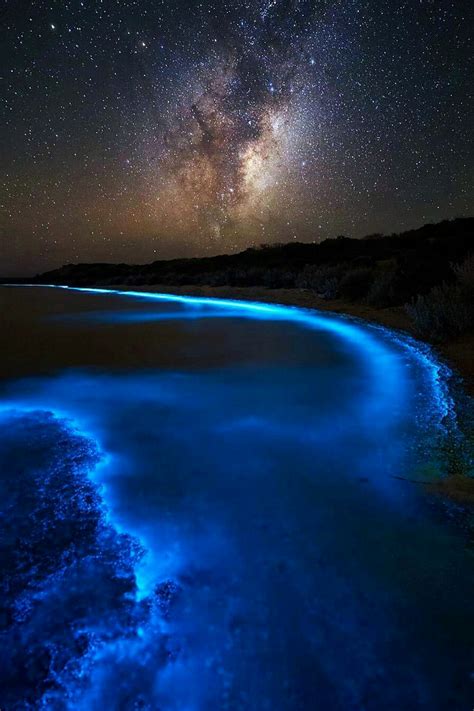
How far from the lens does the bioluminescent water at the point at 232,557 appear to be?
131cm

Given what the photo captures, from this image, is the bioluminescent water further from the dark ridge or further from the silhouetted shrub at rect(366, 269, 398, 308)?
the dark ridge

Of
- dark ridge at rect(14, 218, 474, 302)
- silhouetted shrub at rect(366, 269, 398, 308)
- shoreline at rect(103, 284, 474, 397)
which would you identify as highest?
dark ridge at rect(14, 218, 474, 302)

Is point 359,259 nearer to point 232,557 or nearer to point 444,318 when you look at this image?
point 444,318

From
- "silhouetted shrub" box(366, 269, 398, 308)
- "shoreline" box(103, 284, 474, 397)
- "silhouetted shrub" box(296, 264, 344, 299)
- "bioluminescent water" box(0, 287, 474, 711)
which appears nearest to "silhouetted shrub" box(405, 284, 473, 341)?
"shoreline" box(103, 284, 474, 397)

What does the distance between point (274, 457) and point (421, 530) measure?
1.17 meters

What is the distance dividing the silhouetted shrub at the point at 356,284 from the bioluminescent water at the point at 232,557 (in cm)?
1008

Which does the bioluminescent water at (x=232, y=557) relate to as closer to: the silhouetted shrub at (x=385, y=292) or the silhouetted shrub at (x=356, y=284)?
the silhouetted shrub at (x=385, y=292)

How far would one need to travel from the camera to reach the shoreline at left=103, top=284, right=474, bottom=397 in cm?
508

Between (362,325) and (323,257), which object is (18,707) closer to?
(362,325)

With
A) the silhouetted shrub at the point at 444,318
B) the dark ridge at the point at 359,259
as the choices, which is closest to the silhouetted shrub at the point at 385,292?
the dark ridge at the point at 359,259

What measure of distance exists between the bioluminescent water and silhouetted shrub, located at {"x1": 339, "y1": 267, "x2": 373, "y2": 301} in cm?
1008

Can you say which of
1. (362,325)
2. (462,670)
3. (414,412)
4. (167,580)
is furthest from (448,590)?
(362,325)

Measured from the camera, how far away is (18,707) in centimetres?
123

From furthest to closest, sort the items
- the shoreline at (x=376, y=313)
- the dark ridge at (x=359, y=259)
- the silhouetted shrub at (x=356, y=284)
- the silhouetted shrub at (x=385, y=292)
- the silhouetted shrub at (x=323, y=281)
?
1. the silhouetted shrub at (x=323, y=281)
2. the silhouetted shrub at (x=356, y=284)
3. the dark ridge at (x=359, y=259)
4. the silhouetted shrub at (x=385, y=292)
5. the shoreline at (x=376, y=313)
